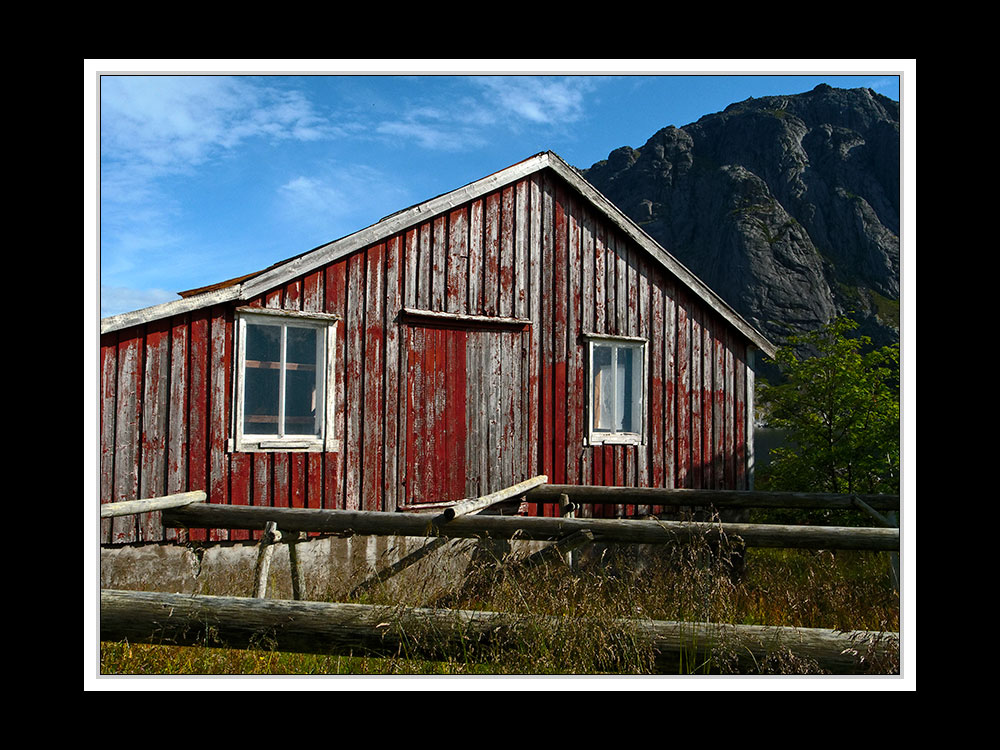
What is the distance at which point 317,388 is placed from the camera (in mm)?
8609

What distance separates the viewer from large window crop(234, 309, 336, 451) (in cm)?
806

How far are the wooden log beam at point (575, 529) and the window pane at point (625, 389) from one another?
479 cm

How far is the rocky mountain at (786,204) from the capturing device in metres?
99.1

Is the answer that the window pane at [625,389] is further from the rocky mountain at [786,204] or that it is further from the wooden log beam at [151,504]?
the rocky mountain at [786,204]

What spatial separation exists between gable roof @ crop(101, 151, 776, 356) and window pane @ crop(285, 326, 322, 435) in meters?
0.72

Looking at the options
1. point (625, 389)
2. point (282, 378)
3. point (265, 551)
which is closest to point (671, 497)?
point (625, 389)

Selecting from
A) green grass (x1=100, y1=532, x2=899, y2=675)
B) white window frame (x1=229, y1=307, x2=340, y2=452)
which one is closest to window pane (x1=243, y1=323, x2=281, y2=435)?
white window frame (x1=229, y1=307, x2=340, y2=452)

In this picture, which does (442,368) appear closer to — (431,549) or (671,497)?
(431,549)

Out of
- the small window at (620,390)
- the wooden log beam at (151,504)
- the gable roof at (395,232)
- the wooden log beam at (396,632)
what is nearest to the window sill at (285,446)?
the wooden log beam at (151,504)

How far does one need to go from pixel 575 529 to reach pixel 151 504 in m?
4.17

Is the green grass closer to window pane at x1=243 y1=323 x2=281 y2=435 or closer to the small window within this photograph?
window pane at x1=243 y1=323 x2=281 y2=435

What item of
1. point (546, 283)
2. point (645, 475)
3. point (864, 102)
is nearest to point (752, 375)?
point (645, 475)
